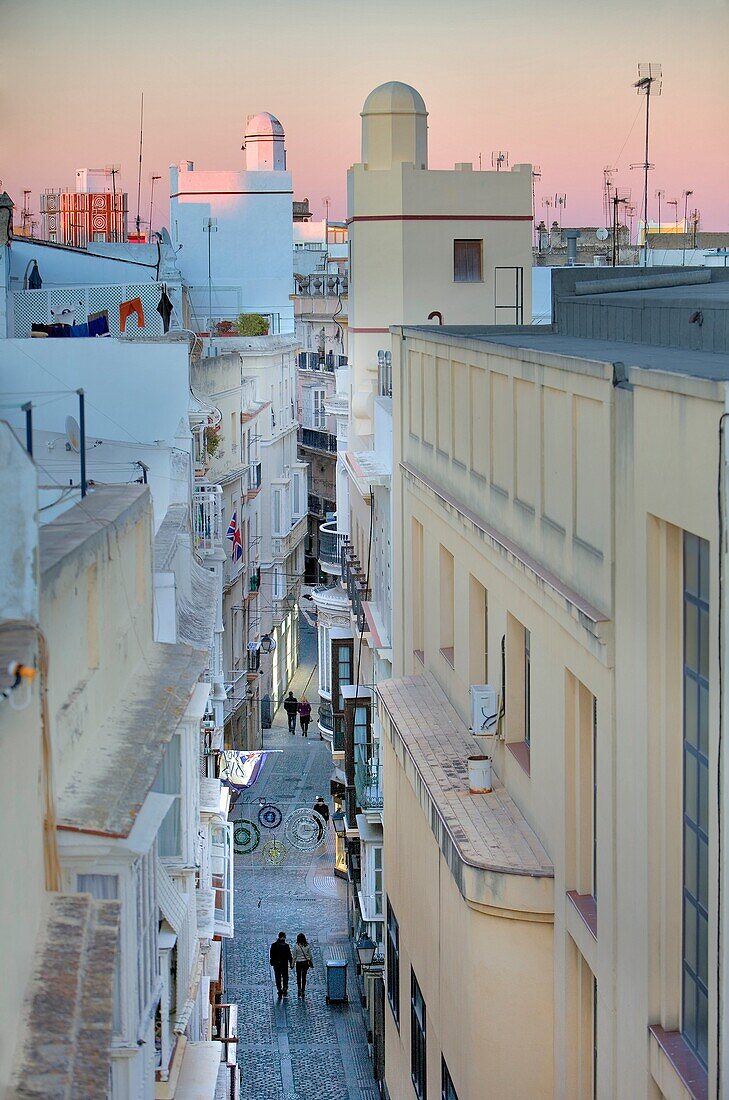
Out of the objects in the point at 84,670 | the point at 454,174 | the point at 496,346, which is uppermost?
the point at 454,174

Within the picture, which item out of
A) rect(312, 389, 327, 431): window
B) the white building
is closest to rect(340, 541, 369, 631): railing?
the white building

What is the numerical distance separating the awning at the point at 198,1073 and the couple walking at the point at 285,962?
1052cm

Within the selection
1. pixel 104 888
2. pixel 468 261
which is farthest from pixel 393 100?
pixel 104 888

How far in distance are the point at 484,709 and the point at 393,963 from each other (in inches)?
219

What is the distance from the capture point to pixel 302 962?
2423 cm

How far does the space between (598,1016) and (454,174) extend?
2370cm

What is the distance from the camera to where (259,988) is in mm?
24672

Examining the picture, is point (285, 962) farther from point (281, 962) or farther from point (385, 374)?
point (385, 374)

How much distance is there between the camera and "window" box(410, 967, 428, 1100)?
14.6m

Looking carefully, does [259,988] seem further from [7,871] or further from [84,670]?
[7,871]

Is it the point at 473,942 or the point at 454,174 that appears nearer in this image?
the point at 473,942

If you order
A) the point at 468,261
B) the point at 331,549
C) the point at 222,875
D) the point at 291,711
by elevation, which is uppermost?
the point at 468,261

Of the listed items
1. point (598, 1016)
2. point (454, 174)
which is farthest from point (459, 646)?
point (454, 174)

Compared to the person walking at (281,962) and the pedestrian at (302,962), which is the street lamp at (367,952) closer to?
the person walking at (281,962)
